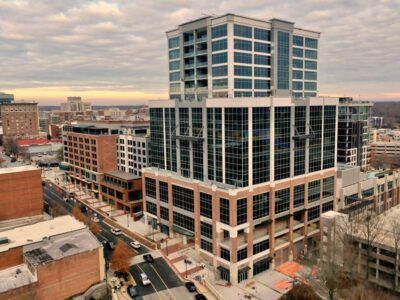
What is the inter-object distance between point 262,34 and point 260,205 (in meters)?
34.3

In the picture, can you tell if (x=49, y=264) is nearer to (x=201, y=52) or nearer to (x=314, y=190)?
(x=201, y=52)

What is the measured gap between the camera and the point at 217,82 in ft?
229

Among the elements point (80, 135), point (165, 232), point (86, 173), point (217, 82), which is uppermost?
point (217, 82)

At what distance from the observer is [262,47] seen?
234ft

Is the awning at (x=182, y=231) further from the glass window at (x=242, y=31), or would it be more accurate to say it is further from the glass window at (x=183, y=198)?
the glass window at (x=242, y=31)

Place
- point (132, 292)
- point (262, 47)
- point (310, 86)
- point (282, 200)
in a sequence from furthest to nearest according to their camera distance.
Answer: point (310, 86), point (262, 47), point (282, 200), point (132, 292)

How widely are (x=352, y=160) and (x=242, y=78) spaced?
64.2 m

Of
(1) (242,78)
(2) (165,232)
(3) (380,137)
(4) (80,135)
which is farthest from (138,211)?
(3) (380,137)

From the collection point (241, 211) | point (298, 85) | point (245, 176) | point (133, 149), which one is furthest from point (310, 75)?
point (133, 149)

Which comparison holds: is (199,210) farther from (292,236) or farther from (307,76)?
(307,76)

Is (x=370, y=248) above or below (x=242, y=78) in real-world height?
below

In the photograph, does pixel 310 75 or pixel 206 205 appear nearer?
pixel 206 205

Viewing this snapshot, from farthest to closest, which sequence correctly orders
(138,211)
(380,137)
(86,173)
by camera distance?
1. (380,137)
2. (86,173)
3. (138,211)

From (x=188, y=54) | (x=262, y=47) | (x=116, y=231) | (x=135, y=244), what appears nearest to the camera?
(x=262, y=47)
